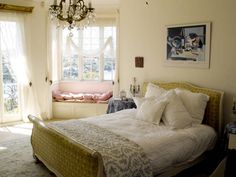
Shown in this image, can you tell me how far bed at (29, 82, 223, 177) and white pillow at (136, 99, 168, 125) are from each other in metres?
0.09

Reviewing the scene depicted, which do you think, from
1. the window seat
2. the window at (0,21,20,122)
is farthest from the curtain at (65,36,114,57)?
the window at (0,21,20,122)

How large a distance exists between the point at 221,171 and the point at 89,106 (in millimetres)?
3642

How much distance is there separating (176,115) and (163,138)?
1.92 feet

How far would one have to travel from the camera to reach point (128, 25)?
511 centimetres

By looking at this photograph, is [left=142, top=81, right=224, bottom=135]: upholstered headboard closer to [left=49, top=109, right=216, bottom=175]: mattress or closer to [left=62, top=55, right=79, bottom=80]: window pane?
[left=49, top=109, right=216, bottom=175]: mattress

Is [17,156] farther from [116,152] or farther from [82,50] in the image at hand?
[82,50]

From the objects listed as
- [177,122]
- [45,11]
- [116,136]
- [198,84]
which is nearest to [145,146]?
[116,136]

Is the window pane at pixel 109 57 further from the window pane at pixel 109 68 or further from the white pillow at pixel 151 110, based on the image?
the white pillow at pixel 151 110

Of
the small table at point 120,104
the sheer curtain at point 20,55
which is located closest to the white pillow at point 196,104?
the small table at point 120,104

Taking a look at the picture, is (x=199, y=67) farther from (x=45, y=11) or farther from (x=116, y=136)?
(x=45, y=11)

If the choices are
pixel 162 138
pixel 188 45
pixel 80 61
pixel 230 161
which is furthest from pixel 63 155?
pixel 80 61

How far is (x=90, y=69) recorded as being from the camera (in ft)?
21.5

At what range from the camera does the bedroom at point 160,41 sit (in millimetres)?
3637

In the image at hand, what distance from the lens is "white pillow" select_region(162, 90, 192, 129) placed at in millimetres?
3375
